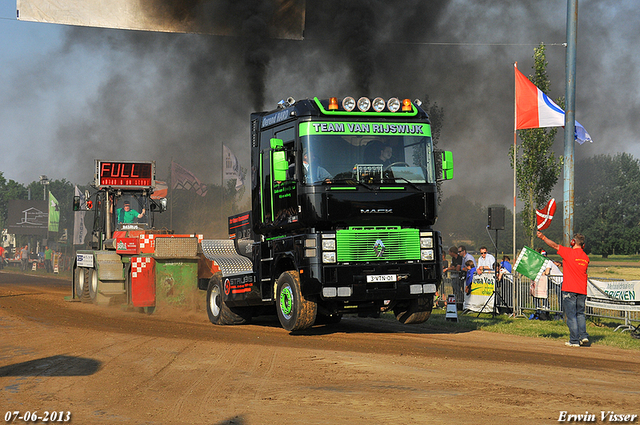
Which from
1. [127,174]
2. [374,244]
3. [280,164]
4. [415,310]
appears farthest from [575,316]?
[127,174]

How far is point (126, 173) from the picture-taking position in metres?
19.7

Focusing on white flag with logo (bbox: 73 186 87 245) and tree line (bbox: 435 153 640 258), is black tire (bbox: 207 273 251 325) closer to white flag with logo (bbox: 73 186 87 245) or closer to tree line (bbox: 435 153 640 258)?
white flag with logo (bbox: 73 186 87 245)

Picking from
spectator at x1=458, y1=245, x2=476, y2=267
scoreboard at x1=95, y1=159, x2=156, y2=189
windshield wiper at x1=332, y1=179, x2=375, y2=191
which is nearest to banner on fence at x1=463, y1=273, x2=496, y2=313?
spectator at x1=458, y1=245, x2=476, y2=267

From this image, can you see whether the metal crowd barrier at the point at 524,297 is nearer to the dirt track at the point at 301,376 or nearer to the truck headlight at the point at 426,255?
the dirt track at the point at 301,376

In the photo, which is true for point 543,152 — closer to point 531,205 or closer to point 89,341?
point 531,205

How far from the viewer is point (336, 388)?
776 centimetres

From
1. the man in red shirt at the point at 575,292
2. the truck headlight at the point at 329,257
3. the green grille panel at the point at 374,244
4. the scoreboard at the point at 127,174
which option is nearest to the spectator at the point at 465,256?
the man in red shirt at the point at 575,292

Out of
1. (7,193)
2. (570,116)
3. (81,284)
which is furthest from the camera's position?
(7,193)

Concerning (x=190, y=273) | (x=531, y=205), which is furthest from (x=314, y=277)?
(x=531, y=205)

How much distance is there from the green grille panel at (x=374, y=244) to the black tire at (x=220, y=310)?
4080 mm

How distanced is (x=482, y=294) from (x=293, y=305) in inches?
286

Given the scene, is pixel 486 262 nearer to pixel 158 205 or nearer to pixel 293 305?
pixel 293 305

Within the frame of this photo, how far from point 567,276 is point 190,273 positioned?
8540 mm

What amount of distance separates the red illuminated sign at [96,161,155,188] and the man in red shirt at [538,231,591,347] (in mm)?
11915
